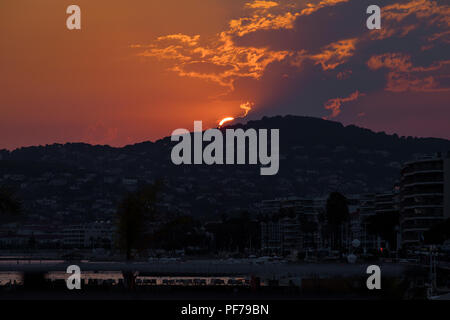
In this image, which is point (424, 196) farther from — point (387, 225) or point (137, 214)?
point (137, 214)

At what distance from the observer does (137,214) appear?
265 feet

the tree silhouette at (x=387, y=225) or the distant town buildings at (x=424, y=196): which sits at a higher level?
the distant town buildings at (x=424, y=196)

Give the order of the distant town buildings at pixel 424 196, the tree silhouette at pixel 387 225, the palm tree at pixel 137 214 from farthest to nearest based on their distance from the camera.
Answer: the tree silhouette at pixel 387 225, the distant town buildings at pixel 424 196, the palm tree at pixel 137 214

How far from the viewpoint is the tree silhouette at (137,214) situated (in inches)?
3176

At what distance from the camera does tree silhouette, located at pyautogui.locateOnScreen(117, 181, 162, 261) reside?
8068cm

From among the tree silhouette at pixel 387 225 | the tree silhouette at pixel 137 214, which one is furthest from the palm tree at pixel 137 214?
the tree silhouette at pixel 387 225

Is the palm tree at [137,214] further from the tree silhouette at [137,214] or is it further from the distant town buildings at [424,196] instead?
the distant town buildings at [424,196]

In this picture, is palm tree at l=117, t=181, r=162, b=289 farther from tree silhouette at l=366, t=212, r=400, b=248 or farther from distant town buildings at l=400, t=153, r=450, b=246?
tree silhouette at l=366, t=212, r=400, b=248

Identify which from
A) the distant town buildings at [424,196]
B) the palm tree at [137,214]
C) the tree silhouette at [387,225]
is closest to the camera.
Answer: the palm tree at [137,214]
